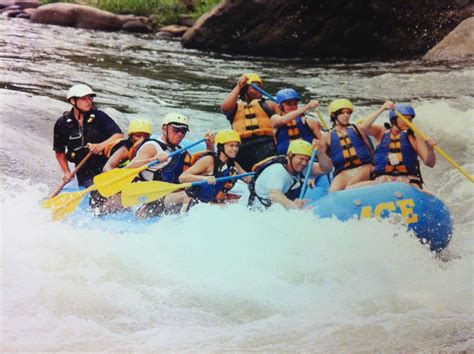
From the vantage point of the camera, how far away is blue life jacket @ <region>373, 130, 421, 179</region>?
271 centimetres

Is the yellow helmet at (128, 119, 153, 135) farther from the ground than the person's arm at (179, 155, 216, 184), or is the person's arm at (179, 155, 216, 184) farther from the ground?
the yellow helmet at (128, 119, 153, 135)

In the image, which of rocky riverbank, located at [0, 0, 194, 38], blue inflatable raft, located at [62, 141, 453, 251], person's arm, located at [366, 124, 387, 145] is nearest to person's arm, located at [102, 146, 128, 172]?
blue inflatable raft, located at [62, 141, 453, 251]

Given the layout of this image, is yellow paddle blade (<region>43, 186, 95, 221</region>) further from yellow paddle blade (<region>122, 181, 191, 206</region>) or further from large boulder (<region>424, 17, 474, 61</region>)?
large boulder (<region>424, 17, 474, 61</region>)

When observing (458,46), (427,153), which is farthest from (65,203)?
(458,46)

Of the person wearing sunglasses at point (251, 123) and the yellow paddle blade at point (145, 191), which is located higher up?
the person wearing sunglasses at point (251, 123)

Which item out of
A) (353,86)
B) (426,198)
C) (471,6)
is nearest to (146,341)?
(426,198)

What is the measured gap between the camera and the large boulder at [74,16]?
942cm

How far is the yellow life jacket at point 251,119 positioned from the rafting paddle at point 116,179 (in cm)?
52

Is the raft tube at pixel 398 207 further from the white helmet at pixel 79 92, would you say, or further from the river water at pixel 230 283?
the white helmet at pixel 79 92

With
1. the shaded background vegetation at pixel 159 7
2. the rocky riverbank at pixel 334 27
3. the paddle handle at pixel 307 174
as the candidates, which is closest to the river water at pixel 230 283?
the paddle handle at pixel 307 174

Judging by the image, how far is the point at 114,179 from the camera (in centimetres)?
282

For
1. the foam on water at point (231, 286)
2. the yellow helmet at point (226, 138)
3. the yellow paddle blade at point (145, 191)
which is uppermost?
the yellow helmet at point (226, 138)

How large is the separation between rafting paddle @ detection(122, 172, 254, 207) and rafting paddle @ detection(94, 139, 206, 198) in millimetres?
30

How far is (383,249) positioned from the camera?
8.06ft
